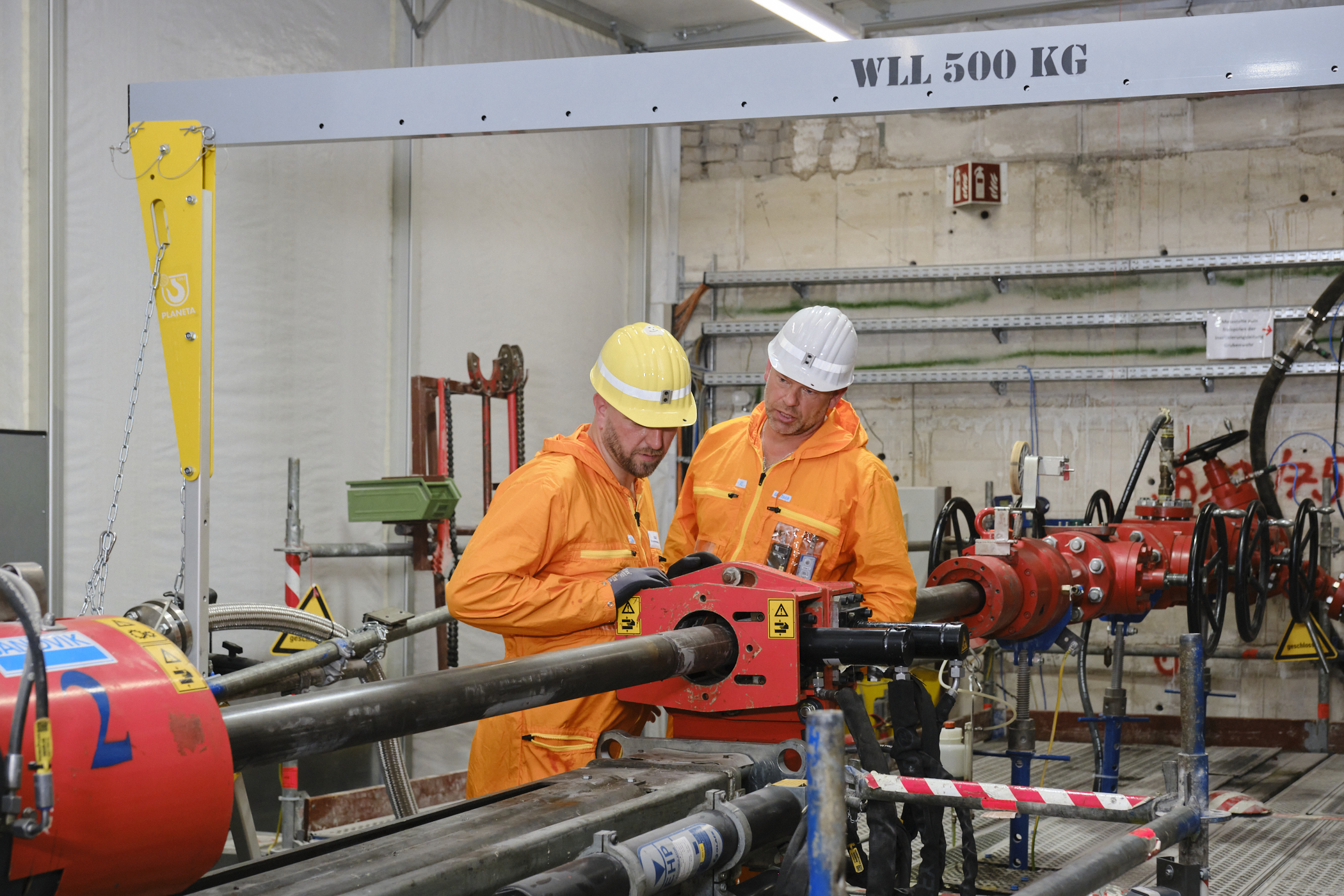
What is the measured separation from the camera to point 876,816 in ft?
5.77

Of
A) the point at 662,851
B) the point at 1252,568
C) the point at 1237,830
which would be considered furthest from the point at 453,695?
the point at 1252,568

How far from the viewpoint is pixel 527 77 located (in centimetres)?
439

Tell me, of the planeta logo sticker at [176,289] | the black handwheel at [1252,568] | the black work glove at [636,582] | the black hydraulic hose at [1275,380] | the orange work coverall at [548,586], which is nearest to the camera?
the black work glove at [636,582]

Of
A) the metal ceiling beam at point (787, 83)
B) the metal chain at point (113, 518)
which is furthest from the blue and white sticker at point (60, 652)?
the metal ceiling beam at point (787, 83)

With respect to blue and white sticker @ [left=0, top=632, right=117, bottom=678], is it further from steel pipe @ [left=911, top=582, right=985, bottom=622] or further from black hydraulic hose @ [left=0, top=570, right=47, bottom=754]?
steel pipe @ [left=911, top=582, right=985, bottom=622]

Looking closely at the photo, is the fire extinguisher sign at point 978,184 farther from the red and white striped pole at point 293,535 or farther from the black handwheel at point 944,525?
the red and white striped pole at point 293,535

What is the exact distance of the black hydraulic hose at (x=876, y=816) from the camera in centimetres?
166

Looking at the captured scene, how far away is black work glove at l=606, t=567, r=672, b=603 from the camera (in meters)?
2.28

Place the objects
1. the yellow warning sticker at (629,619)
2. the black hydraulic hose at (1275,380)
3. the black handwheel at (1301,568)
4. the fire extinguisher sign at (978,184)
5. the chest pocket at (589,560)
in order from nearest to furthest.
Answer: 1. the yellow warning sticker at (629,619)
2. the chest pocket at (589,560)
3. the black handwheel at (1301,568)
4. the black hydraulic hose at (1275,380)
5. the fire extinguisher sign at (978,184)

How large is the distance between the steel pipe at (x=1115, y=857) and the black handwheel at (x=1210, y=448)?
4.55 metres

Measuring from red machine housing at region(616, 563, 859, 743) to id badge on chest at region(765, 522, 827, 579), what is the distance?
1.03 m

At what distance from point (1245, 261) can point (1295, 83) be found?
3.26m

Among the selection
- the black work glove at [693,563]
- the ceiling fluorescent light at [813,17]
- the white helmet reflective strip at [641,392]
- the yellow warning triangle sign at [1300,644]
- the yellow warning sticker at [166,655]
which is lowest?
the yellow warning triangle sign at [1300,644]

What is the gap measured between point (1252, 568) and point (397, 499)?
146 inches
